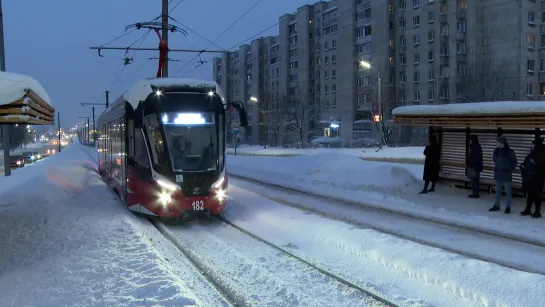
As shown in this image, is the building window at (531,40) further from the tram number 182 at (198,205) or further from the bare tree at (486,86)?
the tram number 182 at (198,205)

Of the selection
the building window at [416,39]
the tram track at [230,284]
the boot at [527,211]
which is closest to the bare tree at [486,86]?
the building window at [416,39]

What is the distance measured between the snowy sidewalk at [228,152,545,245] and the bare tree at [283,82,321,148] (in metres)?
35.1

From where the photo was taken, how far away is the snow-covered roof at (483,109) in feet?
34.9

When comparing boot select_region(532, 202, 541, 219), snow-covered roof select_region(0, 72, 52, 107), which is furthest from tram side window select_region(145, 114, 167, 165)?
boot select_region(532, 202, 541, 219)

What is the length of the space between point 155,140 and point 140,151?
54 centimetres

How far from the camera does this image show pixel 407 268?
6.63 m

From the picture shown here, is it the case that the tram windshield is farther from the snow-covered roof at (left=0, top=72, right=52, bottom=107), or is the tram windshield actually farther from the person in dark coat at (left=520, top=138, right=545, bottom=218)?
the person in dark coat at (left=520, top=138, right=545, bottom=218)

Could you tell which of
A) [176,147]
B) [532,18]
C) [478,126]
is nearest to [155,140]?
[176,147]

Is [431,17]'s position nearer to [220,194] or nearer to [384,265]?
[220,194]

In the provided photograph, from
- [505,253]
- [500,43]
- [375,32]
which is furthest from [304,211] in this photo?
[375,32]

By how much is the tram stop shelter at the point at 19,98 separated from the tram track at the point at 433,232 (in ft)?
21.5

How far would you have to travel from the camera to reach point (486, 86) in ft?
154

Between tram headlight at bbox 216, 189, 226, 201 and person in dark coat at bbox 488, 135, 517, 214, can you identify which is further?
person in dark coat at bbox 488, 135, 517, 214

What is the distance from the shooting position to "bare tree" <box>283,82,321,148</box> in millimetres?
61688
